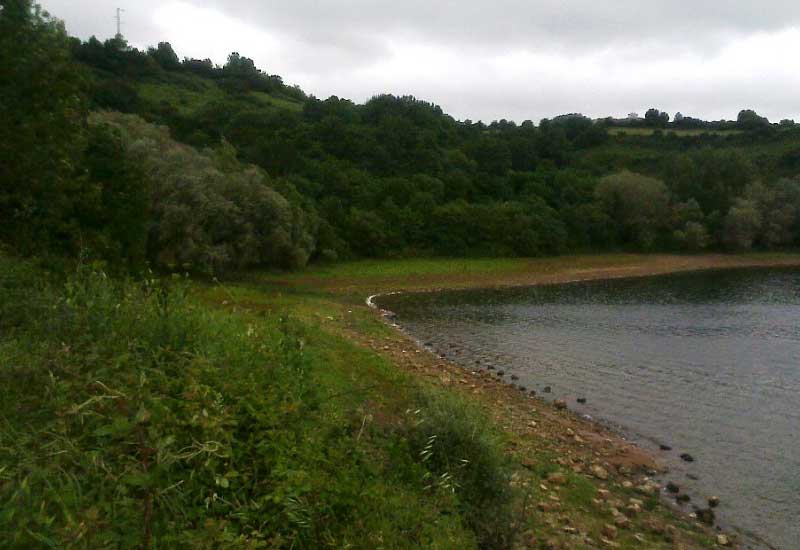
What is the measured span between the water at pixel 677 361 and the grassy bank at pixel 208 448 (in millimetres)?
3583

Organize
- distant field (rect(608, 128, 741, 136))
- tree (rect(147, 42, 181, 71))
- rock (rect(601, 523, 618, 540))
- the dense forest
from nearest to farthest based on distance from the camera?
rock (rect(601, 523, 618, 540))
the dense forest
tree (rect(147, 42, 181, 71))
distant field (rect(608, 128, 741, 136))

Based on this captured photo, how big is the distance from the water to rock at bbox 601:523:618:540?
8.06 feet

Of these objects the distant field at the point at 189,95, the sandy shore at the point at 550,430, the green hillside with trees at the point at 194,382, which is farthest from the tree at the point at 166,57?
the sandy shore at the point at 550,430

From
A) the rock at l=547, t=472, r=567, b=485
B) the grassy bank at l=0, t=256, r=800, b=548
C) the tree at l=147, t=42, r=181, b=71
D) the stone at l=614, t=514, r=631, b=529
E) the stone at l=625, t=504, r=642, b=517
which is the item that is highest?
the tree at l=147, t=42, r=181, b=71

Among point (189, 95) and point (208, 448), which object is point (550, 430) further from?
point (189, 95)

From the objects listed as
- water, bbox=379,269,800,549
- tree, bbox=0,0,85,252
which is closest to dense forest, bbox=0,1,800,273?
tree, bbox=0,0,85,252

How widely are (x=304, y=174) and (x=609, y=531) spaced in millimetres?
52539

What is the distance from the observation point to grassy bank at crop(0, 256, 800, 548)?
4.53 m

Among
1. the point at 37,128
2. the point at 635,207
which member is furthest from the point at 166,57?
the point at 37,128

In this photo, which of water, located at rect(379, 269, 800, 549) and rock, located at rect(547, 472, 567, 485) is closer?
rock, located at rect(547, 472, 567, 485)

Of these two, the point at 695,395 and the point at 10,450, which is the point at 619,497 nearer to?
the point at 695,395

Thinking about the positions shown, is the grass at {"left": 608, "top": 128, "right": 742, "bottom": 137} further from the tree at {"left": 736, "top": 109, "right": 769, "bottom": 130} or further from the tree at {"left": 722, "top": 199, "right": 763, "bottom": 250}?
the tree at {"left": 722, "top": 199, "right": 763, "bottom": 250}

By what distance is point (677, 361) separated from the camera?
24172 millimetres

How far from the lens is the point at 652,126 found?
11894 centimetres
